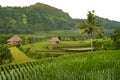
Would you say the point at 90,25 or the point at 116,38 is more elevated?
the point at 90,25

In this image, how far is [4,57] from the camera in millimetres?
48000

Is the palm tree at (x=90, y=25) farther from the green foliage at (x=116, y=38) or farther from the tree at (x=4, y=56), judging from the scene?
the tree at (x=4, y=56)

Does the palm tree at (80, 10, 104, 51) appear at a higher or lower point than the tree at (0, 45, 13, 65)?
higher

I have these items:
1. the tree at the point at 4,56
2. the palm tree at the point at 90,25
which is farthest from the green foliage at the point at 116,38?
the tree at the point at 4,56

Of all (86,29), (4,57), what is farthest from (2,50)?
(86,29)

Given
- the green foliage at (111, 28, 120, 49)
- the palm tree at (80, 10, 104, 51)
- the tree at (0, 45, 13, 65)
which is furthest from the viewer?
the palm tree at (80, 10, 104, 51)

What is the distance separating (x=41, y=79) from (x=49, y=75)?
0.78 feet

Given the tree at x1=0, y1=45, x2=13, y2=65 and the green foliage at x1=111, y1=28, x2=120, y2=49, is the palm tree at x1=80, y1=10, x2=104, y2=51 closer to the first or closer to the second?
the green foliage at x1=111, y1=28, x2=120, y2=49

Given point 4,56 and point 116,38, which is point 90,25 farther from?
point 4,56

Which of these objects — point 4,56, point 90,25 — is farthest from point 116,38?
point 4,56

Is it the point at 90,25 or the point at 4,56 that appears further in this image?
the point at 90,25

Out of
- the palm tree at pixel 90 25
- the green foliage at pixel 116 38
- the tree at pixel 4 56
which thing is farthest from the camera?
the palm tree at pixel 90 25

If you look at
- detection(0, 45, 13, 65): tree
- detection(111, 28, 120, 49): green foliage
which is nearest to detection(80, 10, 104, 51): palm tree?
detection(111, 28, 120, 49): green foliage

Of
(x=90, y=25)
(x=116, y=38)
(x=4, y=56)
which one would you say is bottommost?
(x=4, y=56)
